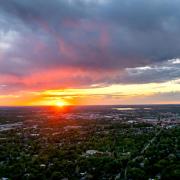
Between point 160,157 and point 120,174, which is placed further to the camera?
point 160,157

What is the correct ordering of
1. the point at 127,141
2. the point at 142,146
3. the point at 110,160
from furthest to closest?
the point at 127,141
the point at 142,146
the point at 110,160

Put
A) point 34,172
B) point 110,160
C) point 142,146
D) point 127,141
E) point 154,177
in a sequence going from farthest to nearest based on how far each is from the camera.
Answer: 1. point 127,141
2. point 142,146
3. point 110,160
4. point 34,172
5. point 154,177

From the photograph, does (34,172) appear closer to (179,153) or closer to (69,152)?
(69,152)

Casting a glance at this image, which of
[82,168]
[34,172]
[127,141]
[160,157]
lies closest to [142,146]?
[127,141]

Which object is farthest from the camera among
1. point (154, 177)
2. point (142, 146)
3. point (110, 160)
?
point (142, 146)

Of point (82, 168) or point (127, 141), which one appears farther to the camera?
point (127, 141)

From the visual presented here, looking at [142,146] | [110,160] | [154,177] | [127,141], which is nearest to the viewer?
[154,177]

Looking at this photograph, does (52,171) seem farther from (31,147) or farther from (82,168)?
(31,147)

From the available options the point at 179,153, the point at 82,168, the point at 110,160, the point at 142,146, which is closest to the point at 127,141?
the point at 142,146
